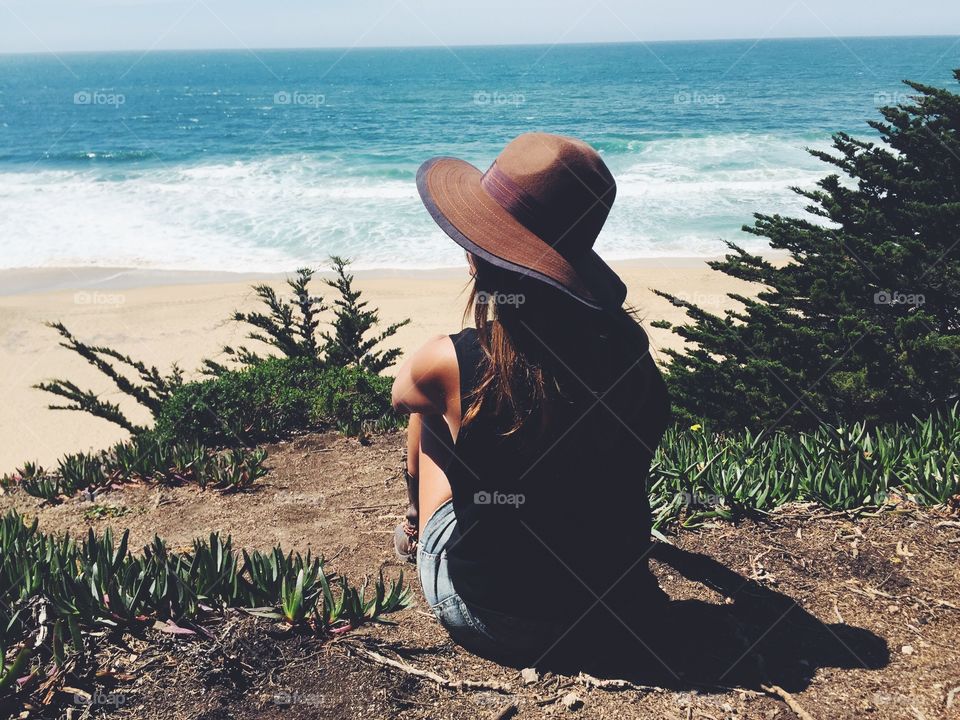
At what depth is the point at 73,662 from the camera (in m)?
2.20

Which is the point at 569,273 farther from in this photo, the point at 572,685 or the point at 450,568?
the point at 572,685

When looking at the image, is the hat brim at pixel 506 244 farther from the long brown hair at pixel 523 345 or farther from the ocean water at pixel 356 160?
the ocean water at pixel 356 160

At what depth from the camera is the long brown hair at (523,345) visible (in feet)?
6.64

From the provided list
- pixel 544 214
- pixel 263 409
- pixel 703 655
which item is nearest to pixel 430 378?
pixel 544 214

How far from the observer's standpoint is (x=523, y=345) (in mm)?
2031

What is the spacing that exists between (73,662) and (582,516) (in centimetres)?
140

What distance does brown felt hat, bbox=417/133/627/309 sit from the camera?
6.59 feet

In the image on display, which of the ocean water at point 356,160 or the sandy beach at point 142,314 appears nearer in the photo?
the sandy beach at point 142,314

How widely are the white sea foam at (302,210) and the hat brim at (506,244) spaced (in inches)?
598

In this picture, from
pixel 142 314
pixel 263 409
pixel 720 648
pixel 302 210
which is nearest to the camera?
pixel 720 648

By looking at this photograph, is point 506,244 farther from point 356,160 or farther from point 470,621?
point 356,160

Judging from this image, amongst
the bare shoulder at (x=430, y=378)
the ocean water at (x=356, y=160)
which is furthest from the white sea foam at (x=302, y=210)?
the bare shoulder at (x=430, y=378)

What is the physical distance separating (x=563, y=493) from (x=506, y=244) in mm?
683

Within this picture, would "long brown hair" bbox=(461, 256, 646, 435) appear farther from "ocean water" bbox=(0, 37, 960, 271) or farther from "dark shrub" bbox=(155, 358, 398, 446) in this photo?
"ocean water" bbox=(0, 37, 960, 271)
